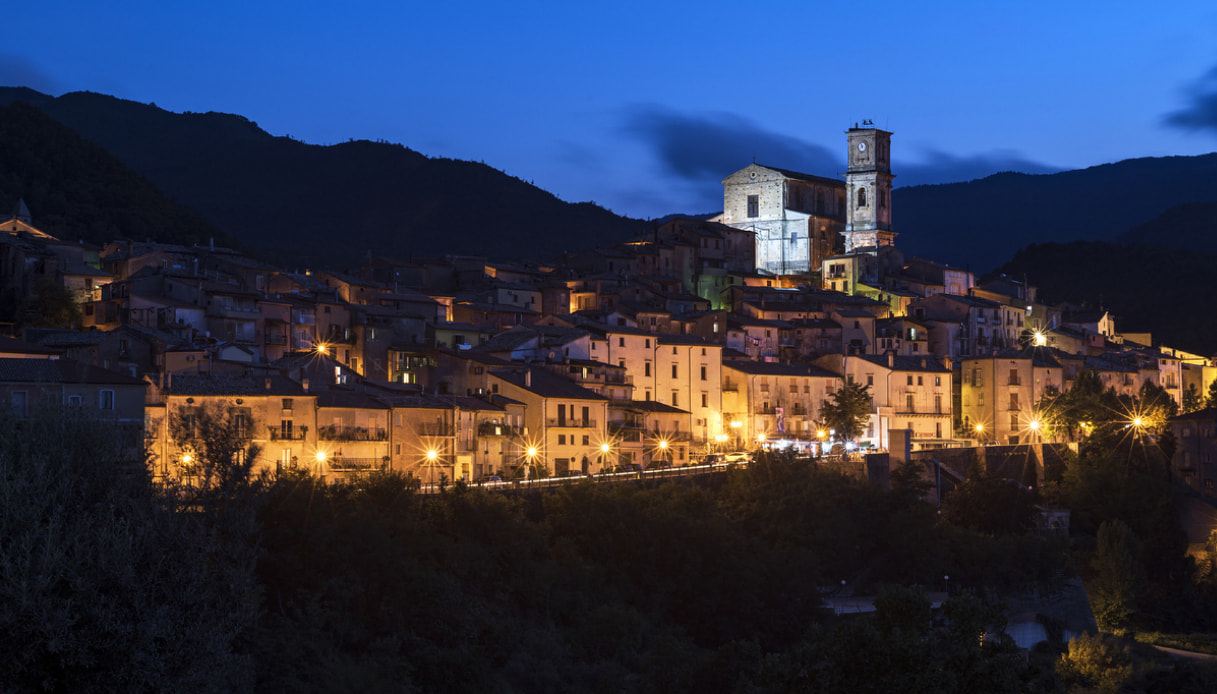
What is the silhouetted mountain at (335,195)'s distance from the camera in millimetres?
135250

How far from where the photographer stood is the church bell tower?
98.4 metres

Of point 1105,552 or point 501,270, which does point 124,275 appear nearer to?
point 501,270

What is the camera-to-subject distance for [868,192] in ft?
326

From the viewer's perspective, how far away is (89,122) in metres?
183

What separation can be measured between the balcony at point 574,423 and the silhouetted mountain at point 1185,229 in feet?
379

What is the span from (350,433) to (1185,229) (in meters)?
138

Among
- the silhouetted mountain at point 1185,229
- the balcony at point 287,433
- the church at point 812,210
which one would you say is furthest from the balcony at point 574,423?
the silhouetted mountain at point 1185,229

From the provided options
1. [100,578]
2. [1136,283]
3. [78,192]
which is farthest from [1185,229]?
[100,578]

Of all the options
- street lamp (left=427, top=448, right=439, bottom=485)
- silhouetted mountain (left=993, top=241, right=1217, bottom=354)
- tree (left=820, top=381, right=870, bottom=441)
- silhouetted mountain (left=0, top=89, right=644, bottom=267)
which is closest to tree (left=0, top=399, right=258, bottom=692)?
street lamp (left=427, top=448, right=439, bottom=485)

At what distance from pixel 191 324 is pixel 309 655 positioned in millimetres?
24525

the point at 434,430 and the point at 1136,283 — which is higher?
the point at 1136,283

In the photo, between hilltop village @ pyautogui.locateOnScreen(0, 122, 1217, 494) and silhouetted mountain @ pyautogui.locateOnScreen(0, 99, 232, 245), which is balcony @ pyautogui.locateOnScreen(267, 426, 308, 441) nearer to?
hilltop village @ pyautogui.locateOnScreen(0, 122, 1217, 494)

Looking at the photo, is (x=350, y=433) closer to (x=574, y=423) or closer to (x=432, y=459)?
(x=432, y=459)

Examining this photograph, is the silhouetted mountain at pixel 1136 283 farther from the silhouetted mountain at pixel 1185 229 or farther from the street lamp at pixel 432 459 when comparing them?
the street lamp at pixel 432 459
